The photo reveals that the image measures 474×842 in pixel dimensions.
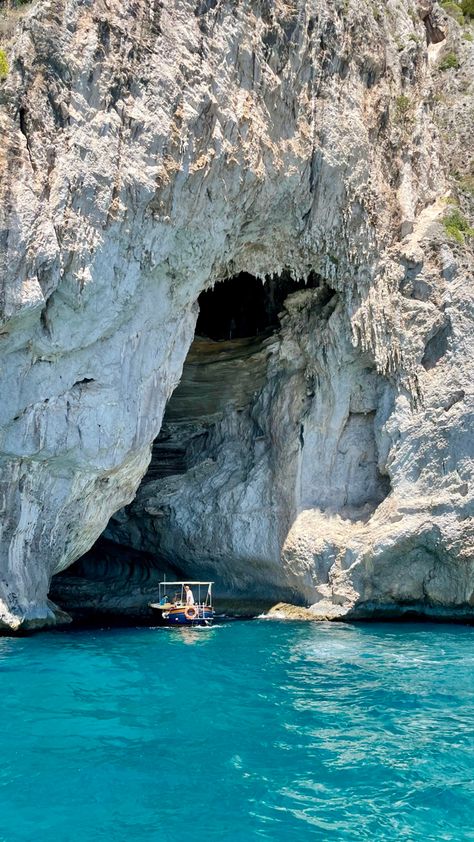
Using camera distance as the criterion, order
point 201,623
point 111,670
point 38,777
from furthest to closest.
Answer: point 201,623, point 111,670, point 38,777

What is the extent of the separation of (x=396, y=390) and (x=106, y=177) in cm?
1063

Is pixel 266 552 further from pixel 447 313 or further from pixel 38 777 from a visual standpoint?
A: pixel 38 777

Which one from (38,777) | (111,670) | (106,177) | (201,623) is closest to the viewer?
(38,777)

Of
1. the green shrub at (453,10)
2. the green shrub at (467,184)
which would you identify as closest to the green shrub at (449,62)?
the green shrub at (453,10)

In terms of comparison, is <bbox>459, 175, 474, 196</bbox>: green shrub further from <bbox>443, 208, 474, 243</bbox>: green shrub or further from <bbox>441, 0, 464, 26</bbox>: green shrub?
<bbox>441, 0, 464, 26</bbox>: green shrub

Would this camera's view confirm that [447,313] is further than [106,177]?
Yes

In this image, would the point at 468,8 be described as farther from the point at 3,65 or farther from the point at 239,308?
the point at 3,65

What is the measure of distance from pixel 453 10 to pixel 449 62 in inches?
180

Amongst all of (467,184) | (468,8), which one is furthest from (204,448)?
(468,8)

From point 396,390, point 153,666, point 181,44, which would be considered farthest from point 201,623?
point 181,44

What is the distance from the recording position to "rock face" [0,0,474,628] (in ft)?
60.8

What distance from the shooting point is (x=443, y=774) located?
400 inches

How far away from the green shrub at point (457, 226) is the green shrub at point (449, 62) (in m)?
6.75

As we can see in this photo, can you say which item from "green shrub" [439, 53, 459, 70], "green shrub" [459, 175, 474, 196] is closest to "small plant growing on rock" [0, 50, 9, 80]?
"green shrub" [459, 175, 474, 196]
